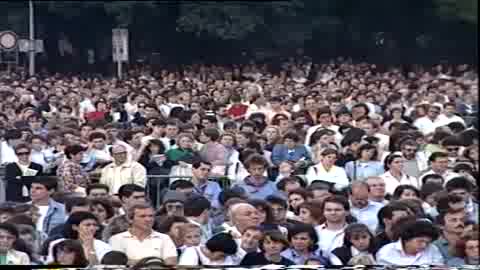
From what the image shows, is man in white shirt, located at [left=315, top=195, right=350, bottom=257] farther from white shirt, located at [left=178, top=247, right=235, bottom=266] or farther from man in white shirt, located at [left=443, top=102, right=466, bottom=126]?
man in white shirt, located at [left=443, top=102, right=466, bottom=126]

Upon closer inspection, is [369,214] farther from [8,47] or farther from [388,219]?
[8,47]

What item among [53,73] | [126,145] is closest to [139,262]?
[126,145]

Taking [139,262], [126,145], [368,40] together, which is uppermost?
[368,40]

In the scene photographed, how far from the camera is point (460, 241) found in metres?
5.37

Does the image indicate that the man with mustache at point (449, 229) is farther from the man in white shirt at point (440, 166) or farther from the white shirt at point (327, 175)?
the white shirt at point (327, 175)

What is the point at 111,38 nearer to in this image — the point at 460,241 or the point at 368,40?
the point at 368,40

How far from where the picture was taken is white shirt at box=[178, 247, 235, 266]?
16.9 feet

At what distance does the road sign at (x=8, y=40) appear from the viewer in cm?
524

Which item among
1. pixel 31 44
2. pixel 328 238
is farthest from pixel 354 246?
pixel 31 44

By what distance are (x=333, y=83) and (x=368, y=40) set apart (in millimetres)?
228

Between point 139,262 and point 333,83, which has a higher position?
point 333,83

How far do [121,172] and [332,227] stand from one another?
845mm

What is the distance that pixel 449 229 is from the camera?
5363 millimetres

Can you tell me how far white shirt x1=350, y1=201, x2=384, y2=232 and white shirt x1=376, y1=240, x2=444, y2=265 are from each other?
0.11 m
